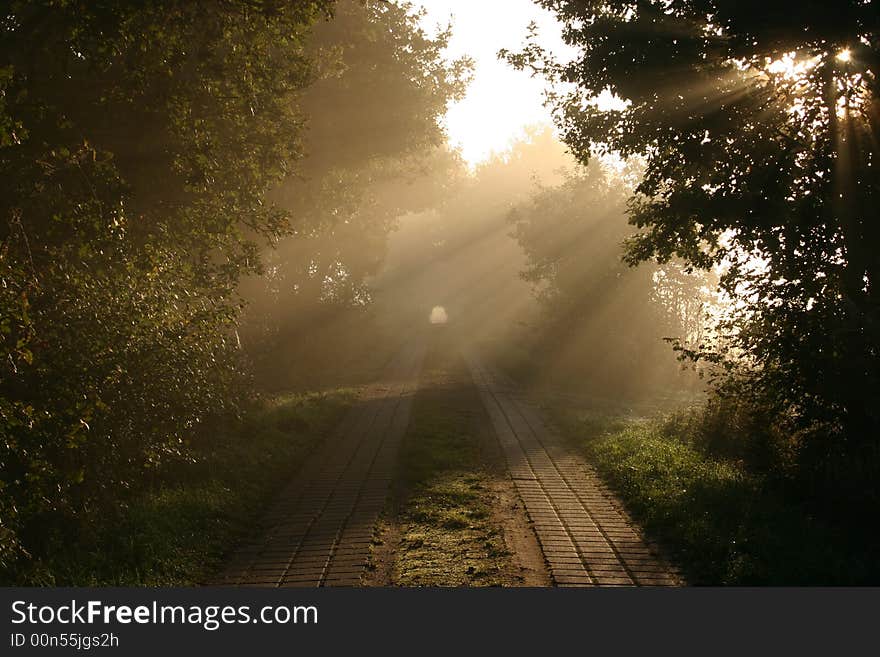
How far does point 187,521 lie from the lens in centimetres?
913

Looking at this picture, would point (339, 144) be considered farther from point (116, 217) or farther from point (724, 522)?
point (724, 522)

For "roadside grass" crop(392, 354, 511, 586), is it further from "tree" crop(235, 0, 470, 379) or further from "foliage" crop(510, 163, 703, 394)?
"foliage" crop(510, 163, 703, 394)

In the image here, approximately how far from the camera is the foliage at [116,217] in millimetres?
7488

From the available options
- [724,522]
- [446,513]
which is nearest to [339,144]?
[446,513]

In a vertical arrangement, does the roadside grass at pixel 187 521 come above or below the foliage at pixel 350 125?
below

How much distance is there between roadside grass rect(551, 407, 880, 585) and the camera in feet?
23.8

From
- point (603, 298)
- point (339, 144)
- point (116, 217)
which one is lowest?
point (603, 298)

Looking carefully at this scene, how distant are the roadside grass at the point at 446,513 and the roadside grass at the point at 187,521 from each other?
7.05 feet

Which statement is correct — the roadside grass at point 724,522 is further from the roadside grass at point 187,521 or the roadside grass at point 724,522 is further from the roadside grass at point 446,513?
the roadside grass at point 187,521

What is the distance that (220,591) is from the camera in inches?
269

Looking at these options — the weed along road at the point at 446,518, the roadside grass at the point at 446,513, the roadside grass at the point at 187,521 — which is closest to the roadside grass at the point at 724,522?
the weed along road at the point at 446,518

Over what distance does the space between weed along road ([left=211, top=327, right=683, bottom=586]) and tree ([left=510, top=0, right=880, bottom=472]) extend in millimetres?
3488

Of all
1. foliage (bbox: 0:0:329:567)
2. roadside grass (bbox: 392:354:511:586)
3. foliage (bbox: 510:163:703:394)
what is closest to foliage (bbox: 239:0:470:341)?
foliage (bbox: 0:0:329:567)

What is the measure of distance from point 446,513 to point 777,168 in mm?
7195
